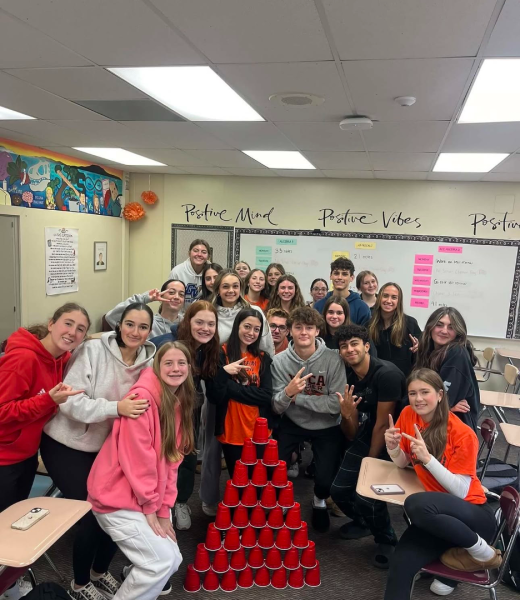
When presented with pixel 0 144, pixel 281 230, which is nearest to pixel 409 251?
pixel 281 230

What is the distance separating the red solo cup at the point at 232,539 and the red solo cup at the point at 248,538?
3cm

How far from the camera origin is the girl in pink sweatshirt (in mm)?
1972

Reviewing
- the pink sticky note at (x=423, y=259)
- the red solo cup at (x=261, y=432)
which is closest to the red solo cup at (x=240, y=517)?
the red solo cup at (x=261, y=432)

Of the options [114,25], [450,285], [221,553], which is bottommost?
[221,553]

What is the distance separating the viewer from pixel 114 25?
1737 mm

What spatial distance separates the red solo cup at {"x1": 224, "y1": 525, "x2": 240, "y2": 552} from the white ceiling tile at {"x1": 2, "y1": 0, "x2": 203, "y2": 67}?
238 centimetres

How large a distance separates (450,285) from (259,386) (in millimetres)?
3854

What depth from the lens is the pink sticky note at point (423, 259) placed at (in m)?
5.77

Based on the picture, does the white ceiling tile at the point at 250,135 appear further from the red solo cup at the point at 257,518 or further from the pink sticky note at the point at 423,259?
the pink sticky note at the point at 423,259

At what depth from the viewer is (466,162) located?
4316 millimetres

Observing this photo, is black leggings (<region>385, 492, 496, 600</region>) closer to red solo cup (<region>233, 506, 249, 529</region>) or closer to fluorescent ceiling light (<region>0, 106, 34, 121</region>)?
red solo cup (<region>233, 506, 249, 529</region>)

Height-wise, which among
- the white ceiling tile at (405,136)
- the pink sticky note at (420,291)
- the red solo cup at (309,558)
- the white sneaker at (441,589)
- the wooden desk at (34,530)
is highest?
the white ceiling tile at (405,136)

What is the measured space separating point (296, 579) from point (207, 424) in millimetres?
1027

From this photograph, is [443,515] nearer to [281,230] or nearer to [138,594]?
[138,594]
